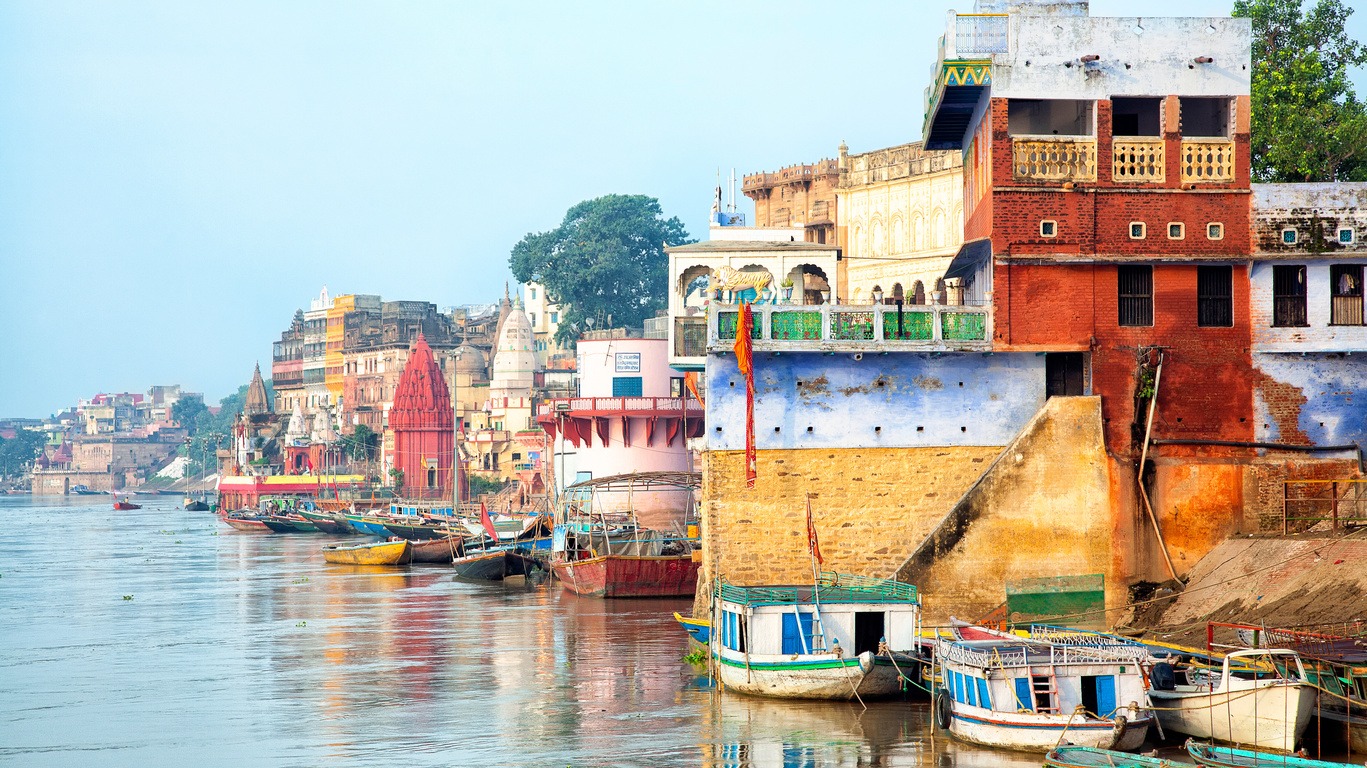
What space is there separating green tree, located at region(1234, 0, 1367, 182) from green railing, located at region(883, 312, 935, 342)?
14187 millimetres

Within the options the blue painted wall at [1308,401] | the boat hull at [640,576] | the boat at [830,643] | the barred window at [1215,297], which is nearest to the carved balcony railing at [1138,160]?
the barred window at [1215,297]

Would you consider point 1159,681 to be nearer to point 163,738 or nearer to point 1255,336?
point 1255,336

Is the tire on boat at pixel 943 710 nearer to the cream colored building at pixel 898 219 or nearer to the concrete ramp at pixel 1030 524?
the concrete ramp at pixel 1030 524

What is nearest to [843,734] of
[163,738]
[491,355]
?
[163,738]

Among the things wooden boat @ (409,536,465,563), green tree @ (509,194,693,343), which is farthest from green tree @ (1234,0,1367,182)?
green tree @ (509,194,693,343)

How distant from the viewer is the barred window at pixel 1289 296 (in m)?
26.6

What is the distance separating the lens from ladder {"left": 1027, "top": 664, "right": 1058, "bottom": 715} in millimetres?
19344

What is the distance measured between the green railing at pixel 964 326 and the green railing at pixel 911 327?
23 cm

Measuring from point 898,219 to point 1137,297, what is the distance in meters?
30.2

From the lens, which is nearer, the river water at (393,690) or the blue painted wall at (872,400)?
the river water at (393,690)

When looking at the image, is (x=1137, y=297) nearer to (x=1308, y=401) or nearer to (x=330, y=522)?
(x=1308, y=401)

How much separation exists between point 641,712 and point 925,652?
414 centimetres

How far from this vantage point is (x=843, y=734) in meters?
21.1

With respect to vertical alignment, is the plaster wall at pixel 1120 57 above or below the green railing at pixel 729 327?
above
